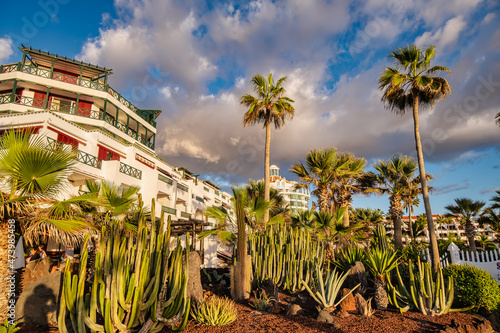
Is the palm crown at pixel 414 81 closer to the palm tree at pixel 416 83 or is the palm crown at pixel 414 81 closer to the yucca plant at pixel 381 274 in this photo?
the palm tree at pixel 416 83

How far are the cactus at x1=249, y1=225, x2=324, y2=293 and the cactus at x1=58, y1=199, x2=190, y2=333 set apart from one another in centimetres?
483

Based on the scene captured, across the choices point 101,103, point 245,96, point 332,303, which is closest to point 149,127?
point 101,103

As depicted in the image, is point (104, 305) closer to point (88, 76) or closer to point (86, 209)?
point (86, 209)

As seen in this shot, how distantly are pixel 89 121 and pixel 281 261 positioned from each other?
19579mm

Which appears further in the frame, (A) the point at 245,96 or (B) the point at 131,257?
(A) the point at 245,96

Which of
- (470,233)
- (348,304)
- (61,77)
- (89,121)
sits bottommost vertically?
(348,304)

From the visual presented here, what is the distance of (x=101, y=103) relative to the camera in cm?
2464

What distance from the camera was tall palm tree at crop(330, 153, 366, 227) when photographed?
800 inches

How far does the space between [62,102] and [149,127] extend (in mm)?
8951

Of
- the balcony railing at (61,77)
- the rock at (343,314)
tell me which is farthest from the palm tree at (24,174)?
the balcony railing at (61,77)

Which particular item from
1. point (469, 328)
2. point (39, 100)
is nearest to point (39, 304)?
point (469, 328)

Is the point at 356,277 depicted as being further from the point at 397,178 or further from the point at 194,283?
the point at 397,178

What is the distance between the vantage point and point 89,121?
2252 centimetres

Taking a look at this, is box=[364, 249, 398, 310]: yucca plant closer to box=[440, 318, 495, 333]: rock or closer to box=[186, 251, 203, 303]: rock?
box=[440, 318, 495, 333]: rock
